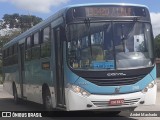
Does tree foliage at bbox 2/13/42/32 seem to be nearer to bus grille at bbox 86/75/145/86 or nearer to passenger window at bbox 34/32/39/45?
passenger window at bbox 34/32/39/45

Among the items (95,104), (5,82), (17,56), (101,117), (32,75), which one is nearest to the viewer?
(95,104)

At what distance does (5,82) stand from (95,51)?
13607 millimetres

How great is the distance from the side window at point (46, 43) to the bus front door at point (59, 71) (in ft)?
2.59

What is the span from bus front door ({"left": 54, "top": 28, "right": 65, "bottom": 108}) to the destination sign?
122 cm

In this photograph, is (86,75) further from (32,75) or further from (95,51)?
(32,75)

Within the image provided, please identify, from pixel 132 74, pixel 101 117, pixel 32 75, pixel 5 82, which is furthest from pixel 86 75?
pixel 5 82

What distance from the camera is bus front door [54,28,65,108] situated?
1171 centimetres

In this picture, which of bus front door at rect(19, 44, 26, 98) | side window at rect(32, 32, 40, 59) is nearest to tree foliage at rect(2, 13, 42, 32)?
bus front door at rect(19, 44, 26, 98)

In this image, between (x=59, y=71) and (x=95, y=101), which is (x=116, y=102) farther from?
(x=59, y=71)

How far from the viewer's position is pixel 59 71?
12094mm

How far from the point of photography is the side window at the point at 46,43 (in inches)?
524

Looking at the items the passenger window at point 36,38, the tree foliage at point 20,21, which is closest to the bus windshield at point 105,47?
the passenger window at point 36,38

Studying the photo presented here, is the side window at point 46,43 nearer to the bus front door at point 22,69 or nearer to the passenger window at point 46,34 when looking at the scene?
the passenger window at point 46,34

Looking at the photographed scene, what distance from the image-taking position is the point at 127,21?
37.3 feet
